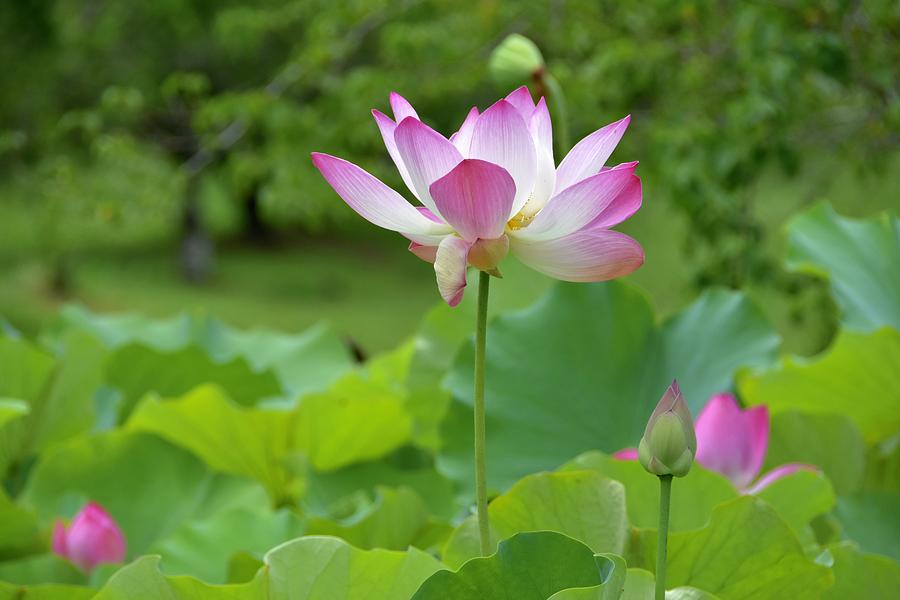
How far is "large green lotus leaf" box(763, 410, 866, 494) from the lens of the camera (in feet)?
2.52

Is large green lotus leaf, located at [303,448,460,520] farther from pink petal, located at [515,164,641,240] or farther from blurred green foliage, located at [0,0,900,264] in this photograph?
blurred green foliage, located at [0,0,900,264]

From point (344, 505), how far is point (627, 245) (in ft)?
1.33

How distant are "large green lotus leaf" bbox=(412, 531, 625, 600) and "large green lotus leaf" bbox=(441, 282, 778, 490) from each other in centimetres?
37

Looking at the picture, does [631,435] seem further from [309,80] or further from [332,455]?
[309,80]

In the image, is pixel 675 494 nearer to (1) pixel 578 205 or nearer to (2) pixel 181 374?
(1) pixel 578 205

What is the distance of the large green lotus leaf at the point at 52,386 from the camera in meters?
0.95

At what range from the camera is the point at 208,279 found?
9500 mm

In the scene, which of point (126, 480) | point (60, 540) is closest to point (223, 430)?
point (126, 480)

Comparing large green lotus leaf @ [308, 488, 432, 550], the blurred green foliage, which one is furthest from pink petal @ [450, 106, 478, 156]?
the blurred green foliage

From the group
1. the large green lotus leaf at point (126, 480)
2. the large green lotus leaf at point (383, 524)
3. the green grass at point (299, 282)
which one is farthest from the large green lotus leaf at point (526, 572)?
the green grass at point (299, 282)

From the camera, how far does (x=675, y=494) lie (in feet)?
2.05

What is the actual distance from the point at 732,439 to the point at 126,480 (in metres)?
0.50

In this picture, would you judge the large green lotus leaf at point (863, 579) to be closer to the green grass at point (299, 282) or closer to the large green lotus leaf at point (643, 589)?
the large green lotus leaf at point (643, 589)

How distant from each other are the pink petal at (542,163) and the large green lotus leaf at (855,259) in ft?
1.76
